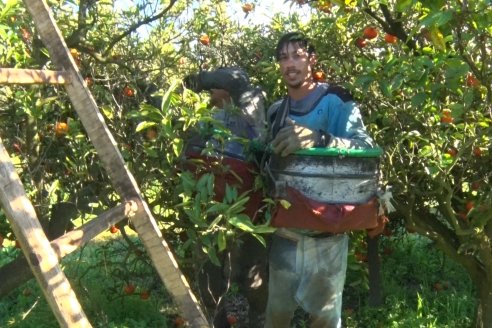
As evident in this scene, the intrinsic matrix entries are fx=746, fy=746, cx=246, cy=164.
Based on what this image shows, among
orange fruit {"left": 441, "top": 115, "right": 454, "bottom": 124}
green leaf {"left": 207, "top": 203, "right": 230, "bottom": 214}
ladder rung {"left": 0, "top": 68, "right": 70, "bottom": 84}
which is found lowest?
orange fruit {"left": 441, "top": 115, "right": 454, "bottom": 124}

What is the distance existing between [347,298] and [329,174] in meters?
2.14

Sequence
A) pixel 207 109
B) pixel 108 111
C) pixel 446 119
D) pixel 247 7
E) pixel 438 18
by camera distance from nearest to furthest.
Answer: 1. pixel 438 18
2. pixel 207 109
3. pixel 108 111
4. pixel 446 119
5. pixel 247 7

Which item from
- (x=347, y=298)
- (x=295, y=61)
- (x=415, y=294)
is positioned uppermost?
(x=295, y=61)

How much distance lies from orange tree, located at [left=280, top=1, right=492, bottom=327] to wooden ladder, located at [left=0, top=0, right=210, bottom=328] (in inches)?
40.0

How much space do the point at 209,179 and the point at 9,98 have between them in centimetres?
109

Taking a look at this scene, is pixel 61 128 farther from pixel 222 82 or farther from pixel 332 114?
pixel 332 114

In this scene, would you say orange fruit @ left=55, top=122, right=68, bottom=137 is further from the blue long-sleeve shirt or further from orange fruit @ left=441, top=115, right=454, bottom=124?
orange fruit @ left=441, top=115, right=454, bottom=124

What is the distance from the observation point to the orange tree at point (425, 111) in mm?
2820

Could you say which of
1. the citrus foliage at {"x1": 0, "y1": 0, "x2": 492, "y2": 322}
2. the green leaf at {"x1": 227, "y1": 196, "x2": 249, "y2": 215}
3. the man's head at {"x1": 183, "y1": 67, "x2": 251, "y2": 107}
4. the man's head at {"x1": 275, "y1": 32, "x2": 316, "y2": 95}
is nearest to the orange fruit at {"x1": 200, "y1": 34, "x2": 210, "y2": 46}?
the citrus foliage at {"x1": 0, "y1": 0, "x2": 492, "y2": 322}

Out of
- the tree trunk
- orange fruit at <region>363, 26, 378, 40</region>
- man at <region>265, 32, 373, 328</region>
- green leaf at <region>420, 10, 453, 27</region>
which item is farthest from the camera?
the tree trunk

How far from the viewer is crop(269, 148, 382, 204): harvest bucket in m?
2.73

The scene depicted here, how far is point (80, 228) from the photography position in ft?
6.76

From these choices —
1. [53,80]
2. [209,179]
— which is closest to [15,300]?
[209,179]

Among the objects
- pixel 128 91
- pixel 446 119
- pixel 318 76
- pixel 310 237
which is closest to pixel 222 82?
pixel 128 91
